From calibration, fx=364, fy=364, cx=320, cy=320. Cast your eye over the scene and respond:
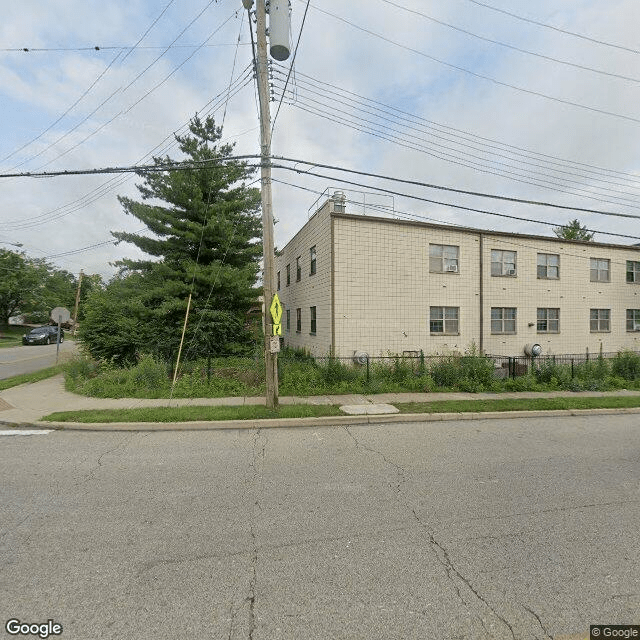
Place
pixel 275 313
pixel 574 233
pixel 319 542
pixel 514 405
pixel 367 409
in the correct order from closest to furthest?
1. pixel 319 542
2. pixel 275 313
3. pixel 367 409
4. pixel 514 405
5. pixel 574 233

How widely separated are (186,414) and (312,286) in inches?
385

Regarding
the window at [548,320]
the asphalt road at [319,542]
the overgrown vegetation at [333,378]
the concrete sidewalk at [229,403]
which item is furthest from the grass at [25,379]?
the window at [548,320]

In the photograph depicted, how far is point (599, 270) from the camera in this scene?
19.6 meters

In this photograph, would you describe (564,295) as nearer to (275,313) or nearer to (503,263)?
(503,263)

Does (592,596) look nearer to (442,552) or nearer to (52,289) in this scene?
(442,552)

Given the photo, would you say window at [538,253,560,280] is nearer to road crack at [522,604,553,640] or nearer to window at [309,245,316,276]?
window at [309,245,316,276]

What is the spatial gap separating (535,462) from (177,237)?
51.3 ft

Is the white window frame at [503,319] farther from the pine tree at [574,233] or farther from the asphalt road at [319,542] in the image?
the pine tree at [574,233]

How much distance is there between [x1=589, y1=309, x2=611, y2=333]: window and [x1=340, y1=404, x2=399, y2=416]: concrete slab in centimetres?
1606

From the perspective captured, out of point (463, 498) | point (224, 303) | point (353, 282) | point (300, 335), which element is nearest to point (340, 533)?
point (463, 498)

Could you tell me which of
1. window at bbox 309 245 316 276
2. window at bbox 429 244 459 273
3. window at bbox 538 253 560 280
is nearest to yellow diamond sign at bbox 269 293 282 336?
window at bbox 309 245 316 276

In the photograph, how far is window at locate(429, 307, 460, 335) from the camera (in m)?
15.7

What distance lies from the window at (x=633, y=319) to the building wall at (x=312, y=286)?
17531 millimetres

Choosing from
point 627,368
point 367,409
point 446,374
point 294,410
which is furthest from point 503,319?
point 294,410
